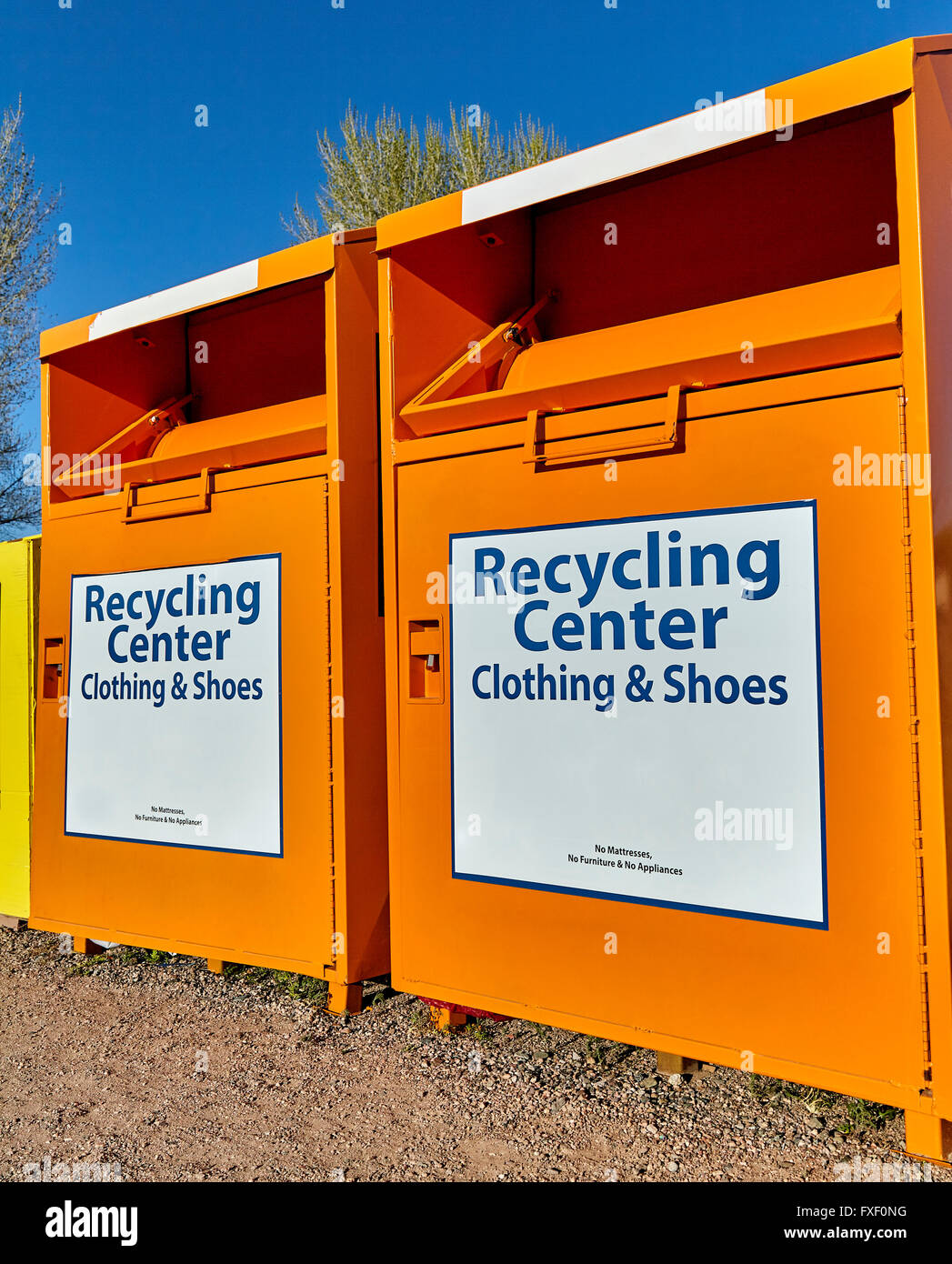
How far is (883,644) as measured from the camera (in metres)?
2.43

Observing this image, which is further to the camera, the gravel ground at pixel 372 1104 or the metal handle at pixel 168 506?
the metal handle at pixel 168 506

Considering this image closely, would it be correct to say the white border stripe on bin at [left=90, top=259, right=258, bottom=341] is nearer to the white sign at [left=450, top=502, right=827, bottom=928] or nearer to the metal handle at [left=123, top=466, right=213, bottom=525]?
the metal handle at [left=123, top=466, right=213, bottom=525]

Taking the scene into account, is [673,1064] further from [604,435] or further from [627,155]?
[627,155]

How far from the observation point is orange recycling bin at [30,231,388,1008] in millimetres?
3531

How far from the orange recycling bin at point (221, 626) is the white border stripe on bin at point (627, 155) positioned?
0.63 meters

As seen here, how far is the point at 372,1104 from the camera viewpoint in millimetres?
3311

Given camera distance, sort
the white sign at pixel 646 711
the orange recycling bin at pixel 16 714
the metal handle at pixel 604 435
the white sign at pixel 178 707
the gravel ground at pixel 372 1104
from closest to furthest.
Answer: the white sign at pixel 646 711 → the metal handle at pixel 604 435 → the gravel ground at pixel 372 1104 → the white sign at pixel 178 707 → the orange recycling bin at pixel 16 714

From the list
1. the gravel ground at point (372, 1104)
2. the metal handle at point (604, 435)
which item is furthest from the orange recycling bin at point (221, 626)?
the metal handle at point (604, 435)

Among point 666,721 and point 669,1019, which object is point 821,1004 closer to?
point 669,1019

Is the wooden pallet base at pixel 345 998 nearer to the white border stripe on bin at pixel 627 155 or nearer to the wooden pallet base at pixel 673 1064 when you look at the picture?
the wooden pallet base at pixel 673 1064

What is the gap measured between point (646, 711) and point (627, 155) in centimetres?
159

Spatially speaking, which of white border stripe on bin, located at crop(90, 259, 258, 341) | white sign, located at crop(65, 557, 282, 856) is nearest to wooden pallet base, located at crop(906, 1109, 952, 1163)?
white sign, located at crop(65, 557, 282, 856)

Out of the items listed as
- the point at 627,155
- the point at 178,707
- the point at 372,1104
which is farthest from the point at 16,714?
the point at 627,155

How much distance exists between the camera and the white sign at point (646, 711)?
8.45ft
